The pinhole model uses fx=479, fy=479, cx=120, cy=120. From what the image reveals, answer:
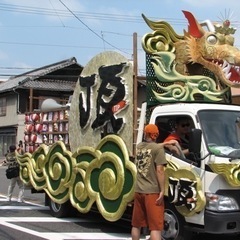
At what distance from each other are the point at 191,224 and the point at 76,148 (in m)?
3.48

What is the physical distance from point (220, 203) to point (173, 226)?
896 mm

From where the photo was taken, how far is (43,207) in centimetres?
1188

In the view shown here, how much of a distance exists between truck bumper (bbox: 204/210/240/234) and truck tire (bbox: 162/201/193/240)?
1.71 feet

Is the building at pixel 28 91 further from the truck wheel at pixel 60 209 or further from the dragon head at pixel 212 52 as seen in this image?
the dragon head at pixel 212 52

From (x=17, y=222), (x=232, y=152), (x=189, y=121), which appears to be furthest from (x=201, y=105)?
(x=17, y=222)

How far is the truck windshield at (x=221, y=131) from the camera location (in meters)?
6.51

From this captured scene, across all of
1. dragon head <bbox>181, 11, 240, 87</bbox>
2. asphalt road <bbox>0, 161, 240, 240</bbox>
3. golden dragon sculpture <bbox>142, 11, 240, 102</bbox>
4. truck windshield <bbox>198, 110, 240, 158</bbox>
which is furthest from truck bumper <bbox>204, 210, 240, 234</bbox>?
dragon head <bbox>181, 11, 240, 87</bbox>

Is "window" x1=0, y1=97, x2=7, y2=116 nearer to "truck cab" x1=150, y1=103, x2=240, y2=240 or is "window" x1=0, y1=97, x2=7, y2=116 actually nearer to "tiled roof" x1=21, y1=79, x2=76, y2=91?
"tiled roof" x1=21, y1=79, x2=76, y2=91

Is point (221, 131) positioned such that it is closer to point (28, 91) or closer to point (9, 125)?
point (28, 91)

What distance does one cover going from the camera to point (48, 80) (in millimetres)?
39188

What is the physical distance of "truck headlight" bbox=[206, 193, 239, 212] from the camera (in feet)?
20.6

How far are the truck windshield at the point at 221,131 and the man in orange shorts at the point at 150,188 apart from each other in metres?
0.82

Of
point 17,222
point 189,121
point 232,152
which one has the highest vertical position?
point 189,121

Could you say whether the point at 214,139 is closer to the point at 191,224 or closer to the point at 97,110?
the point at 191,224
